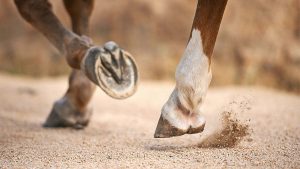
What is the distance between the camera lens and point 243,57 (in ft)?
17.1

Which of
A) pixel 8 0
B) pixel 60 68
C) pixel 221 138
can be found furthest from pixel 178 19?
pixel 221 138

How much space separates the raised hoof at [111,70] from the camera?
248 cm

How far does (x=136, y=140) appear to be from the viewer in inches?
103

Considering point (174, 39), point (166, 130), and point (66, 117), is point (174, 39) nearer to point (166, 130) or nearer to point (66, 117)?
point (66, 117)

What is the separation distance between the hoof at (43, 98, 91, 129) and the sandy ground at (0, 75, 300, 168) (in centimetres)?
6

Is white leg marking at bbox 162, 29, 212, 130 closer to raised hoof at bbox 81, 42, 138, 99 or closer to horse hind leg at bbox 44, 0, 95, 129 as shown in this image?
raised hoof at bbox 81, 42, 138, 99

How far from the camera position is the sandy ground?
209cm

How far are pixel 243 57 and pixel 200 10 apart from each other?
302 cm

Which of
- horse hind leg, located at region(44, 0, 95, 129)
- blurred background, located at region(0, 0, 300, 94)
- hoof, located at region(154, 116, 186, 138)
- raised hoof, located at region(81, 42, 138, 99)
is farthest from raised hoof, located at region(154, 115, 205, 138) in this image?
blurred background, located at region(0, 0, 300, 94)

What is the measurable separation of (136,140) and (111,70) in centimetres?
34

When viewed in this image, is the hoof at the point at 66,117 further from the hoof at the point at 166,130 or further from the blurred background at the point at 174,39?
the blurred background at the point at 174,39

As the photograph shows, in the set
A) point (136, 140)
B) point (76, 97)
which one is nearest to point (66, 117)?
point (76, 97)

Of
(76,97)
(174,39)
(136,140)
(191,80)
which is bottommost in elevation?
(174,39)

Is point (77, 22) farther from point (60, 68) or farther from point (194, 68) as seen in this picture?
point (60, 68)
